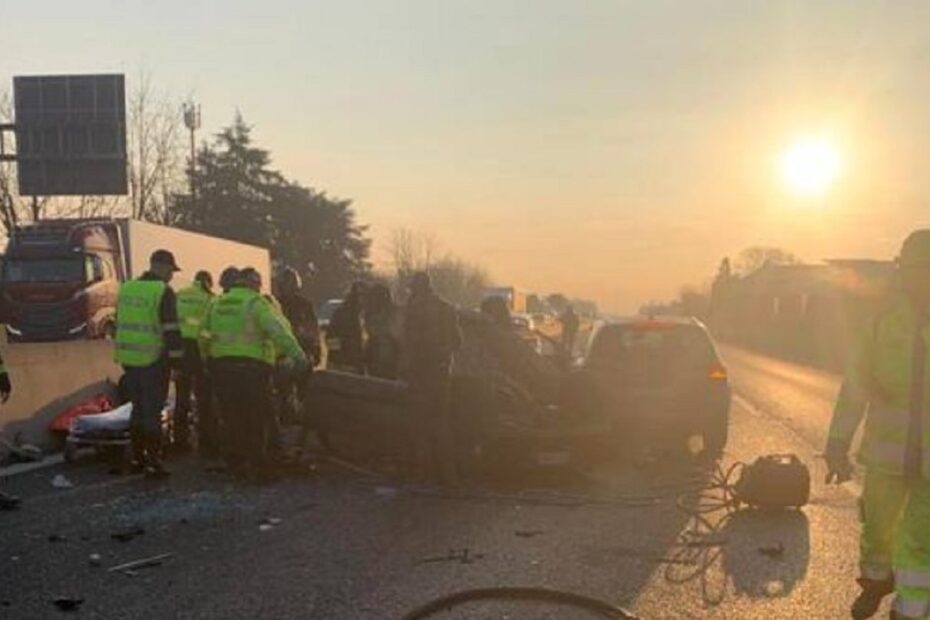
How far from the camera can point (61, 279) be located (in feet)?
88.5

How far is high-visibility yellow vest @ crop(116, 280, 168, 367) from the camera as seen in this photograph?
1031 cm

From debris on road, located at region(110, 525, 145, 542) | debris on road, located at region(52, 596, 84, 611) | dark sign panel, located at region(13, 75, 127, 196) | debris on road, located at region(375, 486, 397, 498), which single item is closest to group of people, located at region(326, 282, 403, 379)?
debris on road, located at region(375, 486, 397, 498)

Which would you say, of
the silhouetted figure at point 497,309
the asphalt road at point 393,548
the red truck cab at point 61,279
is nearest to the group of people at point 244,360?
the asphalt road at point 393,548

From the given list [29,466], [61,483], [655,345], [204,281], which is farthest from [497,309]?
[61,483]

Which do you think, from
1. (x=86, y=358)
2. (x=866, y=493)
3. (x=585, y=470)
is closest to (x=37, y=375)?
(x=86, y=358)

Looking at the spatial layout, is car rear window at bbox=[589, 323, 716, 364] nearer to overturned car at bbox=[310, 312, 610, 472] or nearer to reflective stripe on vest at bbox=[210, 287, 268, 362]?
overturned car at bbox=[310, 312, 610, 472]

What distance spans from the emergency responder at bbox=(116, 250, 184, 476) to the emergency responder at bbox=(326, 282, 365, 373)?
282 cm

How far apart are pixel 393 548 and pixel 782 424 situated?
36.4 feet

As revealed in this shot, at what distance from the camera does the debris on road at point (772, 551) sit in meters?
7.45

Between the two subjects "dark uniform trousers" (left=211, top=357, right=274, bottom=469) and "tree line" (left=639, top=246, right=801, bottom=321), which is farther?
"tree line" (left=639, top=246, right=801, bottom=321)

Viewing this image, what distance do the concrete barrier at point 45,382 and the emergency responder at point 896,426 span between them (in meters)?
9.61

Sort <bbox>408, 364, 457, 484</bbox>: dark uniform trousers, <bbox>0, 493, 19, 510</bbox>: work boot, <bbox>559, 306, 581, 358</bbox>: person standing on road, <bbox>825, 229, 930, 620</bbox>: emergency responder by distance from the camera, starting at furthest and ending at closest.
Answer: <bbox>559, 306, 581, 358</bbox>: person standing on road < <bbox>408, 364, 457, 484</bbox>: dark uniform trousers < <bbox>0, 493, 19, 510</bbox>: work boot < <bbox>825, 229, 930, 620</bbox>: emergency responder

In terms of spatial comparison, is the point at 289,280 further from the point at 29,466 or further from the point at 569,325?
the point at 569,325

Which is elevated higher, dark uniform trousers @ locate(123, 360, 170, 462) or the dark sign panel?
the dark sign panel
